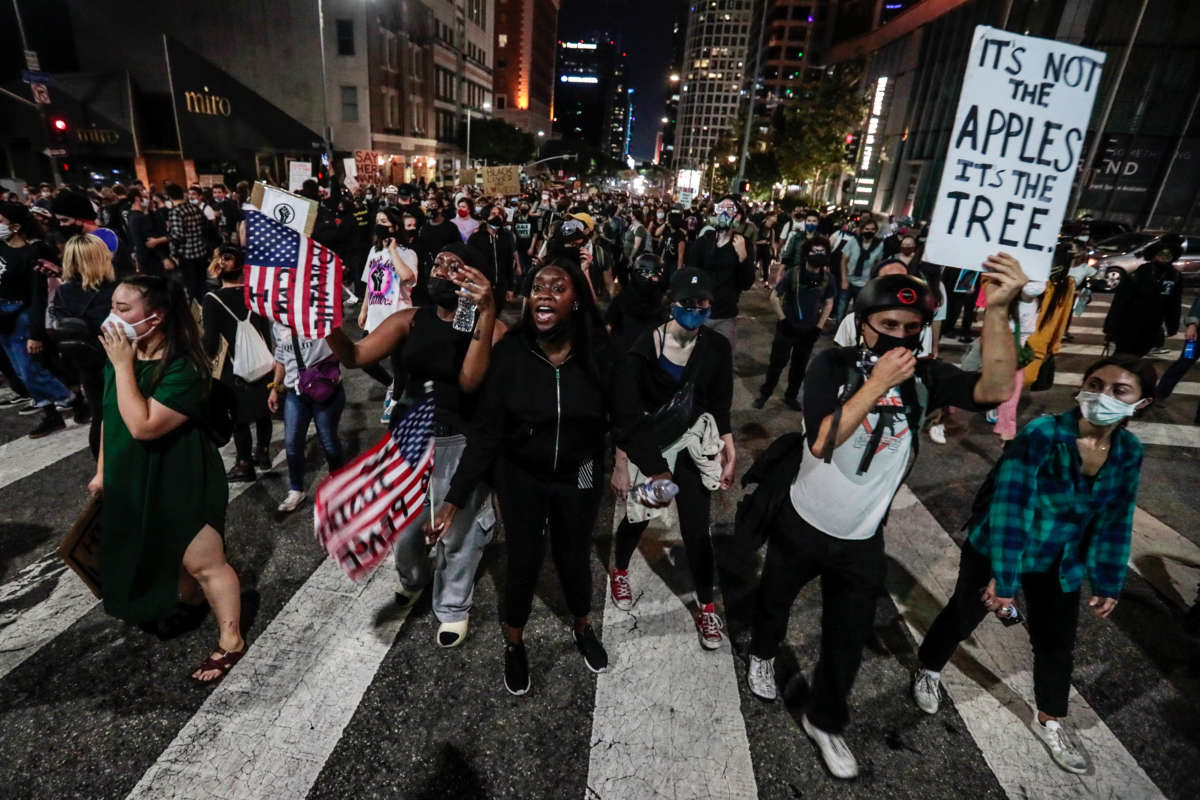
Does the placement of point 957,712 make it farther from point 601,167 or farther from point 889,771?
point 601,167

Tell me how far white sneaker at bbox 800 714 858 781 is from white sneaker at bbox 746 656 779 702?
11.5 inches

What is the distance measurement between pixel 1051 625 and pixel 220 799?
3771 mm

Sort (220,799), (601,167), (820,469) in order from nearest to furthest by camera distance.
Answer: (220,799), (820,469), (601,167)

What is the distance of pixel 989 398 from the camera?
2.32 m

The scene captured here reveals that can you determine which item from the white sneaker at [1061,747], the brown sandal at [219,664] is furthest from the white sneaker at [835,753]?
the brown sandal at [219,664]

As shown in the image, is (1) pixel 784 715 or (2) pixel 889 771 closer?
(2) pixel 889 771

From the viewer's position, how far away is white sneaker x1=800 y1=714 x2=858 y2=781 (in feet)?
8.98

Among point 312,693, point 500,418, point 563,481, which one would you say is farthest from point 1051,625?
point 312,693

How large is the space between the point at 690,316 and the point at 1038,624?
90.4 inches

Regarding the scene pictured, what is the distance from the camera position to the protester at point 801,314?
692cm

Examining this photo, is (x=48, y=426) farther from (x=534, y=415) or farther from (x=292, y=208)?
(x=534, y=415)

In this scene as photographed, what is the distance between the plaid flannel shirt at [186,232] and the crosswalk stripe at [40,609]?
808cm

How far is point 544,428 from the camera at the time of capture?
2.78 m

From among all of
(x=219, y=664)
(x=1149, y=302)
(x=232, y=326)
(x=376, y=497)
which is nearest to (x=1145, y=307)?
(x=1149, y=302)
